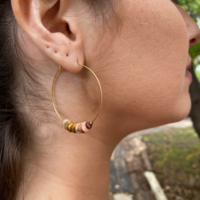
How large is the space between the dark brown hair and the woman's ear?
0.20 meters

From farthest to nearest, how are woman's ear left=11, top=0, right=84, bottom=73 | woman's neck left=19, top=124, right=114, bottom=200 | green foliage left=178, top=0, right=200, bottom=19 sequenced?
1. green foliage left=178, top=0, right=200, bottom=19
2. woman's neck left=19, top=124, right=114, bottom=200
3. woman's ear left=11, top=0, right=84, bottom=73

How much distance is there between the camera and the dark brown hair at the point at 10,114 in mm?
1070

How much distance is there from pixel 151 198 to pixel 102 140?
2.05 m

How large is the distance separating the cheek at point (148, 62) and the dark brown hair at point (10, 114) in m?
0.46

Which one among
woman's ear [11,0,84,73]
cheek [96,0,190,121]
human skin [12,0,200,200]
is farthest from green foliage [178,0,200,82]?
woman's ear [11,0,84,73]

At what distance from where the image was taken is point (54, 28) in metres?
0.97

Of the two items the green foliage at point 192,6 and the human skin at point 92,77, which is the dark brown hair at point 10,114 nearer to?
the human skin at point 92,77

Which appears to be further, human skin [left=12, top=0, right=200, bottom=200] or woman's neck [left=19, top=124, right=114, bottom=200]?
woman's neck [left=19, top=124, right=114, bottom=200]

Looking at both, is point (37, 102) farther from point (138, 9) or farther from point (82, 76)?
point (138, 9)

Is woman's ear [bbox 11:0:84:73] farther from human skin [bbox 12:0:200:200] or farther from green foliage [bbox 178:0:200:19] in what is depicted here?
green foliage [bbox 178:0:200:19]

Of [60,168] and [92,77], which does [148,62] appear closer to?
[92,77]

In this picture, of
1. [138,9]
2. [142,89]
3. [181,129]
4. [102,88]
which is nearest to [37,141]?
[102,88]

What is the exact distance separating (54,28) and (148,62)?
1.53 feet

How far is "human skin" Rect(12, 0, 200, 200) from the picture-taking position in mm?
943
